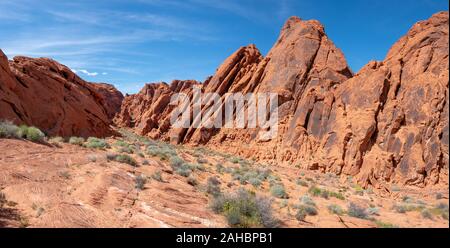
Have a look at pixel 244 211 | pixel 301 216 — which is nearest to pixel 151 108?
pixel 301 216

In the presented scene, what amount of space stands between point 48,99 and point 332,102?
24.1m

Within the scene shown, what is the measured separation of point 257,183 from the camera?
18734 millimetres

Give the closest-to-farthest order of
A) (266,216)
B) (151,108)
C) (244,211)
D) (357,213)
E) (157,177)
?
(266,216), (244,211), (357,213), (157,177), (151,108)

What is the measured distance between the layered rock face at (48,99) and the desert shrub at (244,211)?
13608 millimetres

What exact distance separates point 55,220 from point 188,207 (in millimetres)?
3546

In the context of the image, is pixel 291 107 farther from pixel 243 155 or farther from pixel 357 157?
pixel 357 157

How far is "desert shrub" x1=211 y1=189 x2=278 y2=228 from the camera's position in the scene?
9094 millimetres

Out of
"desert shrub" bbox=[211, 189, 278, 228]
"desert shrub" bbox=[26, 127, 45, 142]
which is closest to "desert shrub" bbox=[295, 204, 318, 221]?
"desert shrub" bbox=[211, 189, 278, 228]

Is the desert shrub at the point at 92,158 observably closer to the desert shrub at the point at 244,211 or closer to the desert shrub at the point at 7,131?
the desert shrub at the point at 7,131

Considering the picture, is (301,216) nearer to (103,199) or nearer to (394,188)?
(103,199)

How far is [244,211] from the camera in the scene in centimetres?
970

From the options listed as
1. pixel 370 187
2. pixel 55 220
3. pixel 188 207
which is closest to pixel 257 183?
pixel 370 187
